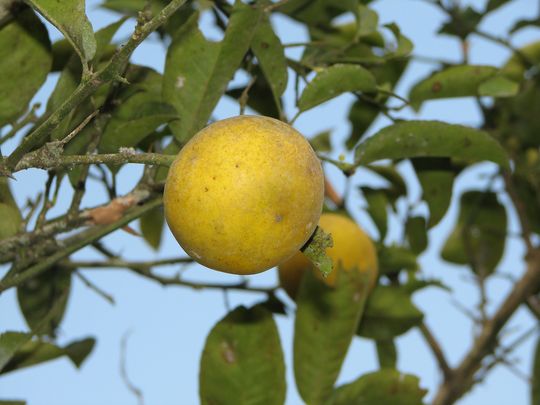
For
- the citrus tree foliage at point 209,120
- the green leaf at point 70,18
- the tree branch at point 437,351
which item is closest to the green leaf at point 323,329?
the citrus tree foliage at point 209,120

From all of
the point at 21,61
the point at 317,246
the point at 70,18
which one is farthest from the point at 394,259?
the point at 70,18

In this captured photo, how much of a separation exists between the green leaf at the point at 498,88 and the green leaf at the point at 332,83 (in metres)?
0.28

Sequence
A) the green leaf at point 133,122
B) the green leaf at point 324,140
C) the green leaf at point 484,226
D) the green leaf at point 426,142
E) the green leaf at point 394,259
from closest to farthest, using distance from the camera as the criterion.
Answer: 1. the green leaf at point 133,122
2. the green leaf at point 426,142
3. the green leaf at point 394,259
4. the green leaf at point 484,226
5. the green leaf at point 324,140

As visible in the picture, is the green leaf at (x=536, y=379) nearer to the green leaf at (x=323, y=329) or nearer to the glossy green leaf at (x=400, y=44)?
the green leaf at (x=323, y=329)

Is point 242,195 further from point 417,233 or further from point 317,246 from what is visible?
point 417,233

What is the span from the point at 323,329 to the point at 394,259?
41 cm

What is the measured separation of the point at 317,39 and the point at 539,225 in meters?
0.92

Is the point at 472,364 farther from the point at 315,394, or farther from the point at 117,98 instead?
the point at 117,98

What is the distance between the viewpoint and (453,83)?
1486mm

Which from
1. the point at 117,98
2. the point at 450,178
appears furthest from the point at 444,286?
the point at 117,98

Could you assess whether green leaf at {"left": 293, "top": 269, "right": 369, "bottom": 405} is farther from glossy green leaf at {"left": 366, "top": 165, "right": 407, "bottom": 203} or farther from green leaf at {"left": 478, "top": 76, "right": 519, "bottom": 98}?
glossy green leaf at {"left": 366, "top": 165, "right": 407, "bottom": 203}

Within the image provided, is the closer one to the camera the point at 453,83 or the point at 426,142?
the point at 426,142

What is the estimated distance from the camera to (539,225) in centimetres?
216

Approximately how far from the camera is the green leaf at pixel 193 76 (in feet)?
3.98
